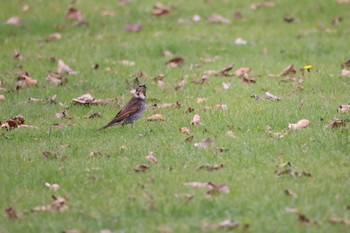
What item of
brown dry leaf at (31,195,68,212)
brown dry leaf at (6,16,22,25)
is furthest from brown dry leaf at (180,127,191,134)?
brown dry leaf at (6,16,22,25)

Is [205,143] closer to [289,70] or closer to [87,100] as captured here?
[87,100]

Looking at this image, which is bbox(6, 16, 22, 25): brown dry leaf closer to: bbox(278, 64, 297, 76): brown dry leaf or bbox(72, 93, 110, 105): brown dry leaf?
bbox(72, 93, 110, 105): brown dry leaf

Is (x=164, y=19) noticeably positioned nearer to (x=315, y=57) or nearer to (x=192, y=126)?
(x=315, y=57)

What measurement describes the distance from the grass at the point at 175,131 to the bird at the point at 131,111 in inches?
5.8

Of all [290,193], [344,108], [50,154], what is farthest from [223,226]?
[344,108]

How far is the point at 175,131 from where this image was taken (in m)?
9.05

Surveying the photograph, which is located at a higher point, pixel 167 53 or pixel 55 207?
pixel 55 207

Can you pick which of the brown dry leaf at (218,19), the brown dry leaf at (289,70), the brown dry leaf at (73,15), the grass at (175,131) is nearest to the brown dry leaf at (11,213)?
the grass at (175,131)

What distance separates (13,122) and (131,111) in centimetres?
163

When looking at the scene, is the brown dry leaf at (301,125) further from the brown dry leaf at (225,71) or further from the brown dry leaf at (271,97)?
the brown dry leaf at (225,71)

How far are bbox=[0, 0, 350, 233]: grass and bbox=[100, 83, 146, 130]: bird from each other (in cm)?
15

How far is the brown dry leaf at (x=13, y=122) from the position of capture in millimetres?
9398

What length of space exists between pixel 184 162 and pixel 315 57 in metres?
5.74

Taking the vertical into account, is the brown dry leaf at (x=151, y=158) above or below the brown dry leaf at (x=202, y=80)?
above
